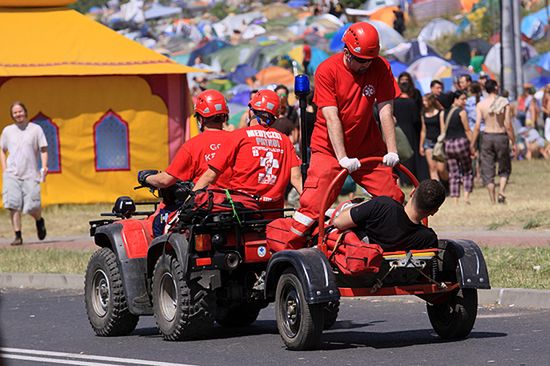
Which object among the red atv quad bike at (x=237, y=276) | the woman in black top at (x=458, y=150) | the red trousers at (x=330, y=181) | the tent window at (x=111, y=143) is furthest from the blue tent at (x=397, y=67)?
the red trousers at (x=330, y=181)

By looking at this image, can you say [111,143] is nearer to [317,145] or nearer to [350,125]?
[317,145]

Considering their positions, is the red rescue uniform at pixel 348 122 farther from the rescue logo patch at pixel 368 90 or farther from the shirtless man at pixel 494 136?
the shirtless man at pixel 494 136

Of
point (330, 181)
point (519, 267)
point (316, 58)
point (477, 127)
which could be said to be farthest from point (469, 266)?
point (316, 58)

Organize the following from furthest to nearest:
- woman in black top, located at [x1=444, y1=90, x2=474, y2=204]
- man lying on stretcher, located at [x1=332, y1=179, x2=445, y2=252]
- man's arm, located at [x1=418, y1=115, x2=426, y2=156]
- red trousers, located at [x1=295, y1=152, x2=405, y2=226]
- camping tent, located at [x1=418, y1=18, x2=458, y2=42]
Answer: camping tent, located at [x1=418, y1=18, x2=458, y2=42] → man's arm, located at [x1=418, y1=115, x2=426, y2=156] → woman in black top, located at [x1=444, y1=90, x2=474, y2=204] → red trousers, located at [x1=295, y1=152, x2=405, y2=226] → man lying on stretcher, located at [x1=332, y1=179, x2=445, y2=252]

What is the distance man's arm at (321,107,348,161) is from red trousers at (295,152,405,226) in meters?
0.13

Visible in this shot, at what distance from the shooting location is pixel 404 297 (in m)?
12.9

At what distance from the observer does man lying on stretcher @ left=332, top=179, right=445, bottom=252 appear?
360 inches

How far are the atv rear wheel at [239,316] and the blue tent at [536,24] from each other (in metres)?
37.9

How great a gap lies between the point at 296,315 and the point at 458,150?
41.3 feet

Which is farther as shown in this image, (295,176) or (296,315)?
(295,176)

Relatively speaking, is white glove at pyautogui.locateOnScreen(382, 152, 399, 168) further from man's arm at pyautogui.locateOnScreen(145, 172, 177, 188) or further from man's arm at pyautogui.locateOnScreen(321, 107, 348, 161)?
man's arm at pyautogui.locateOnScreen(145, 172, 177, 188)

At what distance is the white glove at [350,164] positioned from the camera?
368 inches

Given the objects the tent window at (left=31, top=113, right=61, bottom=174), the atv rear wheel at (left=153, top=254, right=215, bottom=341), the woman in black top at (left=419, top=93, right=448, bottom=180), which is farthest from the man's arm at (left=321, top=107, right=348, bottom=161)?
the tent window at (left=31, top=113, right=61, bottom=174)

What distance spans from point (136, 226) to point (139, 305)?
2.04 ft
